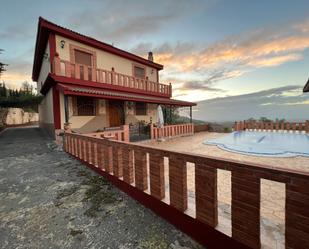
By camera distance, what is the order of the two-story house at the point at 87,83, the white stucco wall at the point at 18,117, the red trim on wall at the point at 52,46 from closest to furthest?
1. the two-story house at the point at 87,83
2. the red trim on wall at the point at 52,46
3. the white stucco wall at the point at 18,117

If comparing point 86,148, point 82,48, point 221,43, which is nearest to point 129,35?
point 82,48

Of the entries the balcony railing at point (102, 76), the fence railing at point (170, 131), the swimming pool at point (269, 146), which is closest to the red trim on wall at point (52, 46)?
the balcony railing at point (102, 76)

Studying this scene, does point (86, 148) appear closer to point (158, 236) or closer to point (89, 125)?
point (158, 236)

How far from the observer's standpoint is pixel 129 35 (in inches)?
585

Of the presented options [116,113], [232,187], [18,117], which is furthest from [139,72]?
[18,117]

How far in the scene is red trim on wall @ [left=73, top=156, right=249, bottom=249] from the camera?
71.6 inches

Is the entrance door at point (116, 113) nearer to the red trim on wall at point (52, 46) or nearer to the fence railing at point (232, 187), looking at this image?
the red trim on wall at point (52, 46)

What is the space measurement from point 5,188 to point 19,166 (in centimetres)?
187

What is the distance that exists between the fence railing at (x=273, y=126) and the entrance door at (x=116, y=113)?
10.6 metres

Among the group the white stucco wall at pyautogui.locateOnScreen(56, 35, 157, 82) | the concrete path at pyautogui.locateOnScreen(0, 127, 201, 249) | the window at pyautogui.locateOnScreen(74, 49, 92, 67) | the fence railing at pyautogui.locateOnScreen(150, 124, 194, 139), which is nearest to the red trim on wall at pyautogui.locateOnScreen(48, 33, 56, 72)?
the white stucco wall at pyautogui.locateOnScreen(56, 35, 157, 82)

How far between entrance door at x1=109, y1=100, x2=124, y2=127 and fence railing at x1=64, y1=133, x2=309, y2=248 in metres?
9.96

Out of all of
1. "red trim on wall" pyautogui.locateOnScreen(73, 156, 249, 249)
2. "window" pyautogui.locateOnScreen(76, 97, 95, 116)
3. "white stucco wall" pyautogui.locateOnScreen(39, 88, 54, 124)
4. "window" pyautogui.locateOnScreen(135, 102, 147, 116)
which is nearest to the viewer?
"red trim on wall" pyautogui.locateOnScreen(73, 156, 249, 249)

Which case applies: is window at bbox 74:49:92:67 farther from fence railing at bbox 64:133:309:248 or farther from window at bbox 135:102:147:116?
fence railing at bbox 64:133:309:248

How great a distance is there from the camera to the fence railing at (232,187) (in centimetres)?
131
